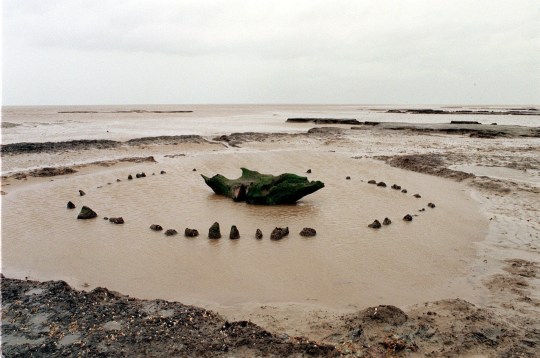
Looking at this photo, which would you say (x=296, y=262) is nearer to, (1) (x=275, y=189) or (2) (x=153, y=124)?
(1) (x=275, y=189)

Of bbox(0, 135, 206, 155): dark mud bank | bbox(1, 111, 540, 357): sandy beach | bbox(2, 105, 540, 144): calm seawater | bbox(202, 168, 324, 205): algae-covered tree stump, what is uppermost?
bbox(2, 105, 540, 144): calm seawater

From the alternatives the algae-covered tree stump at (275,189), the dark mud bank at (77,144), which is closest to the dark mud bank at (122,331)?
the algae-covered tree stump at (275,189)

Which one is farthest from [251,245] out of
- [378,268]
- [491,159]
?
[491,159]

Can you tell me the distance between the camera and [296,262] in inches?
313

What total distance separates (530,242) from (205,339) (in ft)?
24.5

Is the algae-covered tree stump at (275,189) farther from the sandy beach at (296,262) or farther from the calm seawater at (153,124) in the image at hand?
the calm seawater at (153,124)

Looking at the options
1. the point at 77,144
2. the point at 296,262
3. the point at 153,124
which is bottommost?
the point at 296,262

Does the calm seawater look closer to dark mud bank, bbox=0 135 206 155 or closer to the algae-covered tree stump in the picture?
dark mud bank, bbox=0 135 206 155

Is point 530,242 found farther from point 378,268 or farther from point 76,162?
point 76,162

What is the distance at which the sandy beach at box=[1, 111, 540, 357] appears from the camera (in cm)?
509

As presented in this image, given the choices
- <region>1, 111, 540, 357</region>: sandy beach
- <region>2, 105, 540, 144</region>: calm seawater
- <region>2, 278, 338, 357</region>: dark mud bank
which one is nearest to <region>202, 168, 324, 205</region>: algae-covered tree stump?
<region>1, 111, 540, 357</region>: sandy beach

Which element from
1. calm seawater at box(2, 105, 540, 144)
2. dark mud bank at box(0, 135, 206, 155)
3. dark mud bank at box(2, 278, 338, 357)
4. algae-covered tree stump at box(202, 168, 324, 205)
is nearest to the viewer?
dark mud bank at box(2, 278, 338, 357)

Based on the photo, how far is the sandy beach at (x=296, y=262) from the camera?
509 centimetres

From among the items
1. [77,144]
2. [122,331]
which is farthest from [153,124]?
[122,331]
